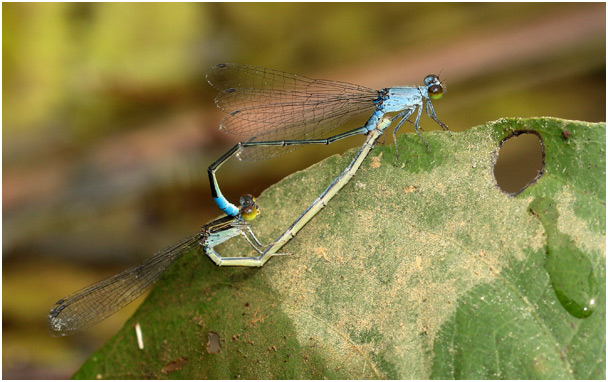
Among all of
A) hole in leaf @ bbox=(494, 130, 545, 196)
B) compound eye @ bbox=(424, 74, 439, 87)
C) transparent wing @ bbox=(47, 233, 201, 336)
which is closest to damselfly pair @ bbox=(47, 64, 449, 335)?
transparent wing @ bbox=(47, 233, 201, 336)

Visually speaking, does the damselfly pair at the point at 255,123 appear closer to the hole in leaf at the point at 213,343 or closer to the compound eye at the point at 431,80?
the compound eye at the point at 431,80

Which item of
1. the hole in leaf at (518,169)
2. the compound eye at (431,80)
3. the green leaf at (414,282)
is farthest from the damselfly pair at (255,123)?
the hole in leaf at (518,169)

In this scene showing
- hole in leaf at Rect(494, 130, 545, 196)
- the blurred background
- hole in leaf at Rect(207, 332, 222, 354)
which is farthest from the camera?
the blurred background

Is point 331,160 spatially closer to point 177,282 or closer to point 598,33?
point 177,282

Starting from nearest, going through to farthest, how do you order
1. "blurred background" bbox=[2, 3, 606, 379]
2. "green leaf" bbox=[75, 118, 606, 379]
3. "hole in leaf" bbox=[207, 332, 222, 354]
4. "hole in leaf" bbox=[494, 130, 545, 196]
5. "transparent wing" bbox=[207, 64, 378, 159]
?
"green leaf" bbox=[75, 118, 606, 379] → "hole in leaf" bbox=[494, 130, 545, 196] → "hole in leaf" bbox=[207, 332, 222, 354] → "transparent wing" bbox=[207, 64, 378, 159] → "blurred background" bbox=[2, 3, 606, 379]

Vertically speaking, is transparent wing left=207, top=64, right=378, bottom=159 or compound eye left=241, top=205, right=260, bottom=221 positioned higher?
transparent wing left=207, top=64, right=378, bottom=159

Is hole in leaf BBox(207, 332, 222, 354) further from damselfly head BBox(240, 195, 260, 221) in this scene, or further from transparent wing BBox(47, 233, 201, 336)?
transparent wing BBox(47, 233, 201, 336)

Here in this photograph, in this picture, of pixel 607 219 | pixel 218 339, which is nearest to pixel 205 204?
pixel 218 339
